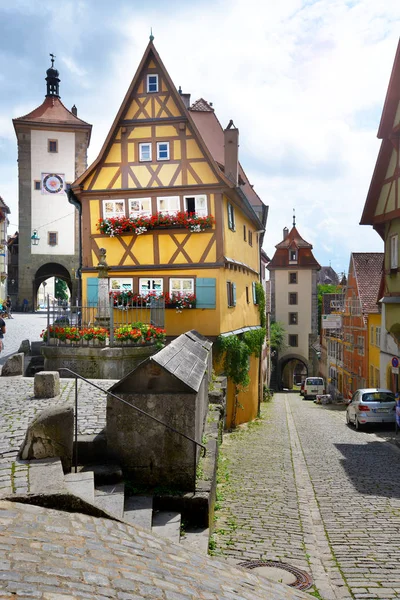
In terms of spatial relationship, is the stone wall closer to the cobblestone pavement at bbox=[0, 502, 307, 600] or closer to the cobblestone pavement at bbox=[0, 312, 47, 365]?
the cobblestone pavement at bbox=[0, 312, 47, 365]

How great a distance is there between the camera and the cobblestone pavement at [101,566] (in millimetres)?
4137

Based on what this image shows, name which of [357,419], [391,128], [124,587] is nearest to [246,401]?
[357,419]

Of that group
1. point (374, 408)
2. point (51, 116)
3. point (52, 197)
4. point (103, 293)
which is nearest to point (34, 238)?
point (52, 197)

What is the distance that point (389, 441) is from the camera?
16.8 metres

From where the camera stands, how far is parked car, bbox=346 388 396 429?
63.1 ft

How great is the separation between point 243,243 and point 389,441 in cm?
1029

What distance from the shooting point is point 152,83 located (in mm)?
20344

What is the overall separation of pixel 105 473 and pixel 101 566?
2224 mm

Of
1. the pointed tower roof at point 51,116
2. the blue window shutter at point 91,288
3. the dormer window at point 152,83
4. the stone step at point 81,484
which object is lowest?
the stone step at point 81,484

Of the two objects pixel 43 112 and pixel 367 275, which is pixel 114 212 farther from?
pixel 43 112

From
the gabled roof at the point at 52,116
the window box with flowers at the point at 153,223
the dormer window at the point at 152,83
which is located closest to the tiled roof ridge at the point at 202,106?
the dormer window at the point at 152,83

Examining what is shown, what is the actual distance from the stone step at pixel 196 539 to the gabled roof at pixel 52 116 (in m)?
52.5

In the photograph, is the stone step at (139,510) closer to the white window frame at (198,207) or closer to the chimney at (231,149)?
the white window frame at (198,207)

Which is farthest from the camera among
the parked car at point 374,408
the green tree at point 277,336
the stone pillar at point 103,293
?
the green tree at point 277,336
